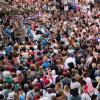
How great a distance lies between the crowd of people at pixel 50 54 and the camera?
47.9 ft

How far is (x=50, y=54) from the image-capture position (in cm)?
2044

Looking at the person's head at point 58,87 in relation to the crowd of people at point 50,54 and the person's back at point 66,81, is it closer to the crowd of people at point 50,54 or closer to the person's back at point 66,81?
the crowd of people at point 50,54

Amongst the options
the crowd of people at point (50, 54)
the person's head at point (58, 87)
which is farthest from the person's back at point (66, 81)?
the person's head at point (58, 87)

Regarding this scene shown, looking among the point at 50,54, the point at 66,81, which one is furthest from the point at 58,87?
the point at 50,54

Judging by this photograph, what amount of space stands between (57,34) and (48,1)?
12333 millimetres

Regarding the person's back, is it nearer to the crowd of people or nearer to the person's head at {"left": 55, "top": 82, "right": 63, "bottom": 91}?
the crowd of people

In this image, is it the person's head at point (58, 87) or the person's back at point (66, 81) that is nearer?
the person's head at point (58, 87)

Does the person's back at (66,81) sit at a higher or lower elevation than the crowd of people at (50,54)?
higher

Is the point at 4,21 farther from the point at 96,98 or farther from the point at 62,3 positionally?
the point at 96,98

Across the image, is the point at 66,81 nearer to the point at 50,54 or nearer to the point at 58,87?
the point at 58,87

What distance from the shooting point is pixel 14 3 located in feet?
121

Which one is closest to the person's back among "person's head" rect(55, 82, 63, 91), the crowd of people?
the crowd of people

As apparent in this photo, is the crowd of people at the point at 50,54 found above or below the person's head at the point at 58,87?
below

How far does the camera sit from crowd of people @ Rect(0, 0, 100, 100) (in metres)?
14.6
